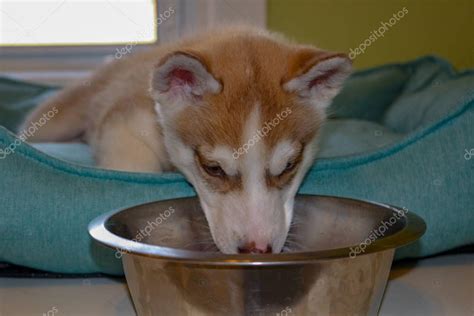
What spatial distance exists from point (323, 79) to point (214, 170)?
41cm

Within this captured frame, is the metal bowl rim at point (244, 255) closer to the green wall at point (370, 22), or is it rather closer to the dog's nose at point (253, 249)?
the dog's nose at point (253, 249)

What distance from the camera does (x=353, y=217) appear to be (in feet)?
5.32

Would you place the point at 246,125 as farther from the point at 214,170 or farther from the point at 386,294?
the point at 386,294

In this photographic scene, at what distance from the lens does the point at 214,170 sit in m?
1.66

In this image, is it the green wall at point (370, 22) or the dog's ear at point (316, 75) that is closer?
the dog's ear at point (316, 75)

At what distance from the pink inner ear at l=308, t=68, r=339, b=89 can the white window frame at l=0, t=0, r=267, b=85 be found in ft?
6.67

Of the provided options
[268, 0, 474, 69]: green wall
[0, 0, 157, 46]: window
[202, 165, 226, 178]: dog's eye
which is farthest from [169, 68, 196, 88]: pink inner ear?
[0, 0, 157, 46]: window

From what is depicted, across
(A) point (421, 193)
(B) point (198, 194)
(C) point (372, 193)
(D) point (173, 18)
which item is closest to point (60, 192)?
(B) point (198, 194)

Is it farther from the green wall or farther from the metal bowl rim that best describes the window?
the metal bowl rim

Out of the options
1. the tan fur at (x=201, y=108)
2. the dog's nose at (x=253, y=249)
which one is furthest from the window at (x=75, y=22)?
the dog's nose at (x=253, y=249)

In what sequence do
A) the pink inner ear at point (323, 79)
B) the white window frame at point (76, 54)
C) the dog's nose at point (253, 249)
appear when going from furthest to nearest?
the white window frame at point (76, 54)
the pink inner ear at point (323, 79)
the dog's nose at point (253, 249)

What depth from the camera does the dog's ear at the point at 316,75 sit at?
1660mm

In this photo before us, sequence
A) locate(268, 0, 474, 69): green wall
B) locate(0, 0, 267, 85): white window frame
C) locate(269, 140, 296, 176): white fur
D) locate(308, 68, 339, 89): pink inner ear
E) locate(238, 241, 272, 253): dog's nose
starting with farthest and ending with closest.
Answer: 1. locate(0, 0, 267, 85): white window frame
2. locate(268, 0, 474, 69): green wall
3. locate(308, 68, 339, 89): pink inner ear
4. locate(269, 140, 296, 176): white fur
5. locate(238, 241, 272, 253): dog's nose

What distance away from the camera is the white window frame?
153 inches
